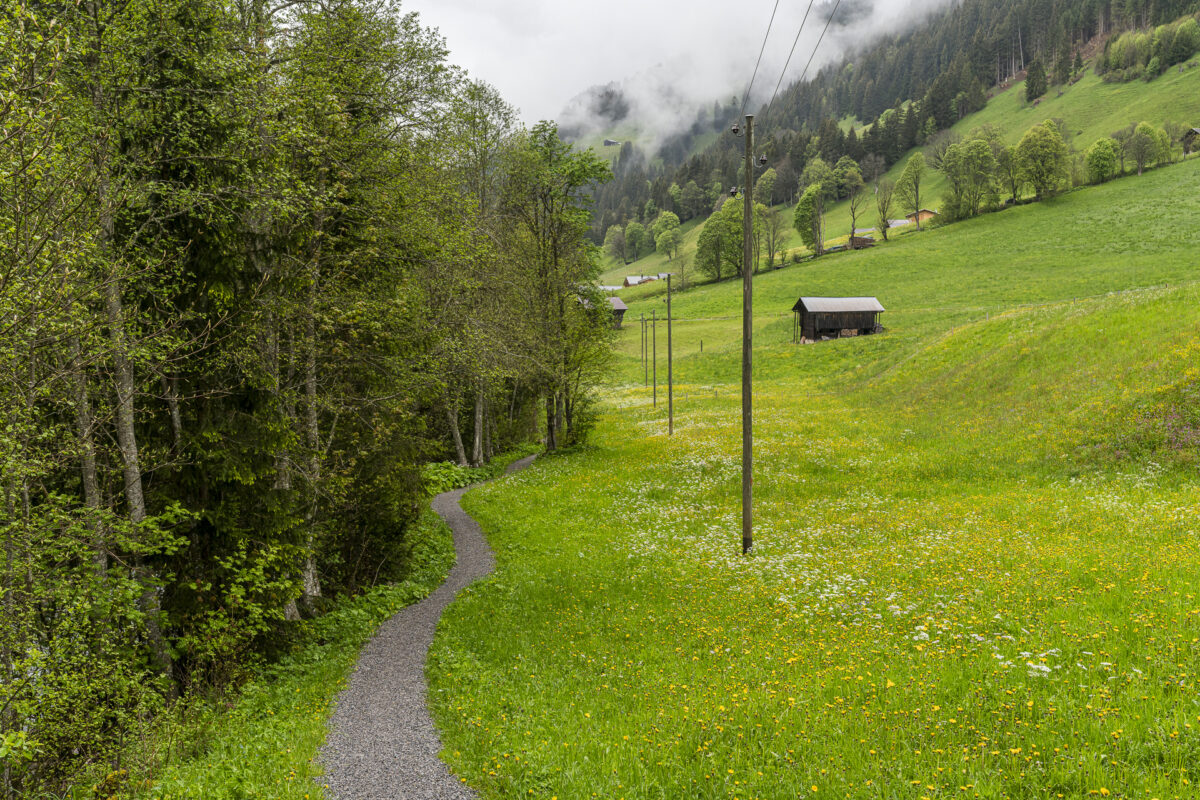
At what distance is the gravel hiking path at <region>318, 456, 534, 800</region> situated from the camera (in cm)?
841

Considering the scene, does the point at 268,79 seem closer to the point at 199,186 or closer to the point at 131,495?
the point at 199,186

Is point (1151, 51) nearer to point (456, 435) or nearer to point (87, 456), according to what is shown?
point (456, 435)

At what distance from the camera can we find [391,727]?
34.0 ft

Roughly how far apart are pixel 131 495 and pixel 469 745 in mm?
7177

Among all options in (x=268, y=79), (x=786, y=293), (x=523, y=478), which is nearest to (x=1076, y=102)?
(x=786, y=293)

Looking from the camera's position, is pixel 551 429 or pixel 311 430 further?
pixel 551 429

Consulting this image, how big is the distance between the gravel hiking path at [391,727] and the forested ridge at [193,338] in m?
2.28

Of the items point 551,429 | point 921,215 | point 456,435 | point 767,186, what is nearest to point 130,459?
point 456,435

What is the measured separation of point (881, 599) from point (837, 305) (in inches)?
2470

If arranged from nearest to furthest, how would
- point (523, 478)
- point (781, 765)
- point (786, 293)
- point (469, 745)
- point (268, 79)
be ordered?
point (781, 765) → point (469, 745) → point (268, 79) → point (523, 478) → point (786, 293)

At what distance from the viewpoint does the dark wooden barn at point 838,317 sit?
6812 centimetres

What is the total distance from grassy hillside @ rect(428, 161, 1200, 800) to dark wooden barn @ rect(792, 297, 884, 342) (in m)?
30.9

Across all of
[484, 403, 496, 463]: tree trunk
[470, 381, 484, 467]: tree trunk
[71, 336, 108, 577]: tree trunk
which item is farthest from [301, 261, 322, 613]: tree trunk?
[484, 403, 496, 463]: tree trunk

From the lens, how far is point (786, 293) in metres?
90.6
